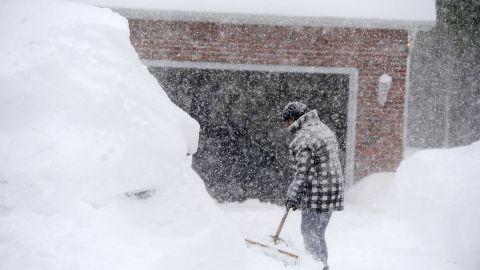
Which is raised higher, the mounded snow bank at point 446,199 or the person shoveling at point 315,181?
the person shoveling at point 315,181

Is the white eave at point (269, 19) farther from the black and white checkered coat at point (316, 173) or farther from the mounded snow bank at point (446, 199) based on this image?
the black and white checkered coat at point (316, 173)

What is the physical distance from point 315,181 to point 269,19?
382cm

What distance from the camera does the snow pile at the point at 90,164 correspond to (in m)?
1.84

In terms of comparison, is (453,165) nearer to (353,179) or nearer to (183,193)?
(353,179)

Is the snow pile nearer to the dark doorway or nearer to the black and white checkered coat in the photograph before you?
the black and white checkered coat

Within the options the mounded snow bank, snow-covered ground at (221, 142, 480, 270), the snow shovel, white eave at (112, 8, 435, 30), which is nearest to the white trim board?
snow-covered ground at (221, 142, 480, 270)

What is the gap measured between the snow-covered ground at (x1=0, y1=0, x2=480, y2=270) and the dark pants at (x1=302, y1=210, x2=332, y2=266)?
1.14 meters

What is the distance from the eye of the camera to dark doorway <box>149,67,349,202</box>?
24.6 feet

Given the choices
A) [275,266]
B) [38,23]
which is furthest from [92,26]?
[275,266]

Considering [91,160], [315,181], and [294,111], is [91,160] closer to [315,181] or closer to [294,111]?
[315,181]

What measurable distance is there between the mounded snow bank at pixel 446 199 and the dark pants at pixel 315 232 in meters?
1.66

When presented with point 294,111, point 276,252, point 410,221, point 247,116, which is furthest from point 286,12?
point 276,252

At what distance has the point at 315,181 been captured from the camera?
3.91 metres

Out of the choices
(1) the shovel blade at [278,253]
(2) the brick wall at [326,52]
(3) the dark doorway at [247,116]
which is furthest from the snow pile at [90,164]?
(3) the dark doorway at [247,116]
